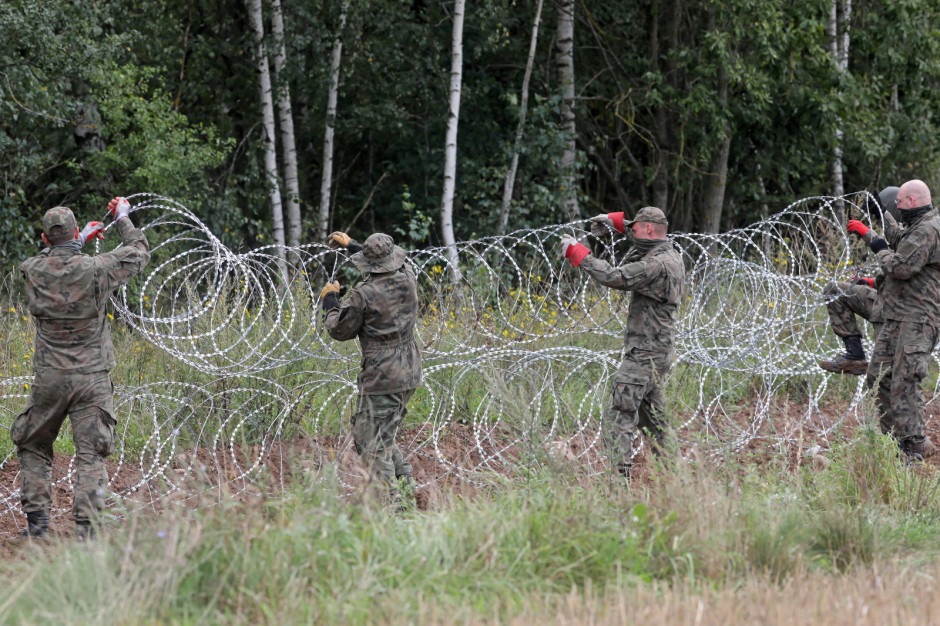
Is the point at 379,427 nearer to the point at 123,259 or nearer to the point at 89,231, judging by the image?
the point at 123,259

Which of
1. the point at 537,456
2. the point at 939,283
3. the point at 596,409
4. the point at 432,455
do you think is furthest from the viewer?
the point at 596,409

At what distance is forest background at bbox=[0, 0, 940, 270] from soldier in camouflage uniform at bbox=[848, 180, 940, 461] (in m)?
6.04

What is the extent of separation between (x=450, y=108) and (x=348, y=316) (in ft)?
24.9

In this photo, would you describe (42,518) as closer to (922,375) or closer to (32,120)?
(922,375)

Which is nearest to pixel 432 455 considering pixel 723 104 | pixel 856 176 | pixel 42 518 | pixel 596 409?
pixel 596 409

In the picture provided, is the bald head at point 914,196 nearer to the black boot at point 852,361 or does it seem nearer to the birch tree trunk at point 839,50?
the black boot at point 852,361

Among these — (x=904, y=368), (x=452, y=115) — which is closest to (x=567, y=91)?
(x=452, y=115)

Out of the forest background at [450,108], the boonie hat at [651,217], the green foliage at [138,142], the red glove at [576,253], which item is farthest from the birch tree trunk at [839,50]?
the red glove at [576,253]

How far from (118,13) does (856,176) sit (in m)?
13.4

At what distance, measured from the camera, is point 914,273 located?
7.02m

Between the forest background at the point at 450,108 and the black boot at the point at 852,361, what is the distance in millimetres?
5571

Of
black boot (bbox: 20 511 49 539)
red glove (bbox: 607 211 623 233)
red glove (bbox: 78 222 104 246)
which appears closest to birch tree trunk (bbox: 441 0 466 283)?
red glove (bbox: 607 211 623 233)

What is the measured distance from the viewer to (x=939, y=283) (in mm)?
7164

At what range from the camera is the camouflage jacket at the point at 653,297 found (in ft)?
21.7
